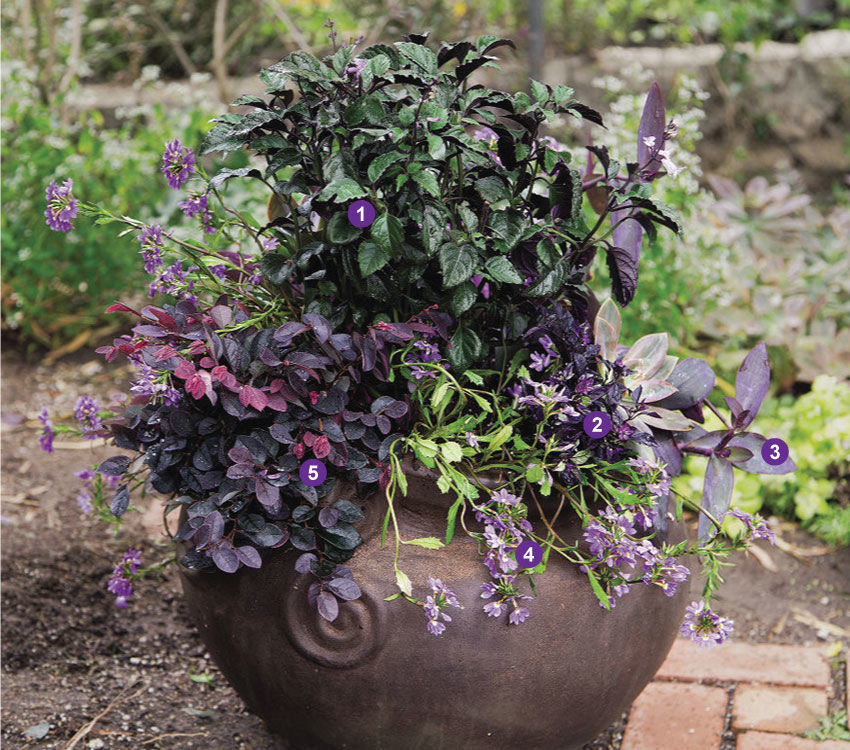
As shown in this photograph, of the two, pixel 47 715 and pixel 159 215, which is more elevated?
pixel 159 215

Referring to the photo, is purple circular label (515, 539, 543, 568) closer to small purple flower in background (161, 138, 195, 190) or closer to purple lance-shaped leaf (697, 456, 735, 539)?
purple lance-shaped leaf (697, 456, 735, 539)

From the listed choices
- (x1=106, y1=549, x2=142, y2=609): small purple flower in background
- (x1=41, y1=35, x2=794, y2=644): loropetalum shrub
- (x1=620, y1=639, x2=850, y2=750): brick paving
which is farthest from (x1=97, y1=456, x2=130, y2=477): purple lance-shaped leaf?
(x1=620, y1=639, x2=850, y2=750): brick paving

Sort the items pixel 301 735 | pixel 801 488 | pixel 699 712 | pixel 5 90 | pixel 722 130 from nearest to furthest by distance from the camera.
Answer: pixel 301 735
pixel 699 712
pixel 801 488
pixel 5 90
pixel 722 130

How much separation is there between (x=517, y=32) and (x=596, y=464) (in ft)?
12.7

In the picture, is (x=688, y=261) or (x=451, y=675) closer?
(x=451, y=675)

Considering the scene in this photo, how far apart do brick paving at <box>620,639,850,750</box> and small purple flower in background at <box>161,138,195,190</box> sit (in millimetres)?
1306

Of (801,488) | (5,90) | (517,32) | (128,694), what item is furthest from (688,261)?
(517,32)

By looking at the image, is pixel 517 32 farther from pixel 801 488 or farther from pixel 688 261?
pixel 801 488

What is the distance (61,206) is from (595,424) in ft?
2.93

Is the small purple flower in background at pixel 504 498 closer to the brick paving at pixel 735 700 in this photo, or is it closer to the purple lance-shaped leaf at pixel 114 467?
the purple lance-shaped leaf at pixel 114 467

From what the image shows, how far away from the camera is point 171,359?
58.2 inches

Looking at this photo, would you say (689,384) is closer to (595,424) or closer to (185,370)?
(595,424)

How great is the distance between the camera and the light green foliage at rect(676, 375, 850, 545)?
8.51 feet

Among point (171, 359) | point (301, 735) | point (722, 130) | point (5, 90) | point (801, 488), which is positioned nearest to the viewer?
point (171, 359)
